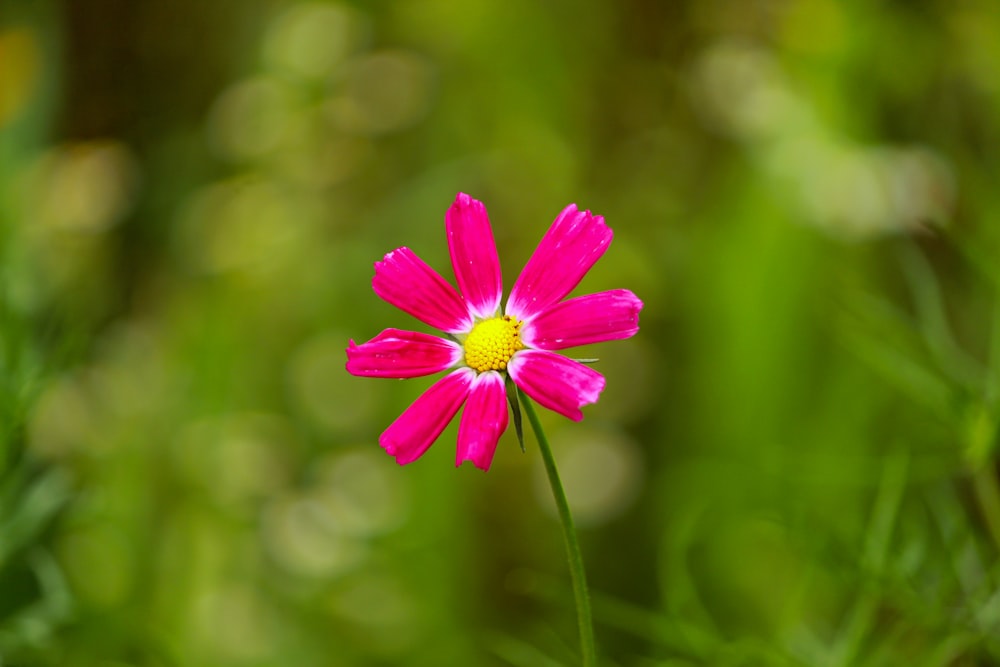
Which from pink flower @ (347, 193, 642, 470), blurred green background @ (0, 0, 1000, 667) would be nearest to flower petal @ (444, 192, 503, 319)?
pink flower @ (347, 193, 642, 470)

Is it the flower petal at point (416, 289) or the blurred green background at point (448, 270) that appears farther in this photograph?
the blurred green background at point (448, 270)

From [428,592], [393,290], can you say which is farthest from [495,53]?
[393,290]

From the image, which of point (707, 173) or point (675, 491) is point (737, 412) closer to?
point (675, 491)

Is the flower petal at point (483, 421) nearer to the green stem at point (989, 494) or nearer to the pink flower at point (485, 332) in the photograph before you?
the pink flower at point (485, 332)

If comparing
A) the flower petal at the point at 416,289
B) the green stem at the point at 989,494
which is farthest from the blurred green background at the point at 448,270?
the flower petal at the point at 416,289

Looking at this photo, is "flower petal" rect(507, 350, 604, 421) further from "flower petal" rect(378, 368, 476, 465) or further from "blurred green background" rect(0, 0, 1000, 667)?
"blurred green background" rect(0, 0, 1000, 667)

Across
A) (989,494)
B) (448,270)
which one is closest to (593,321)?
(989,494)
